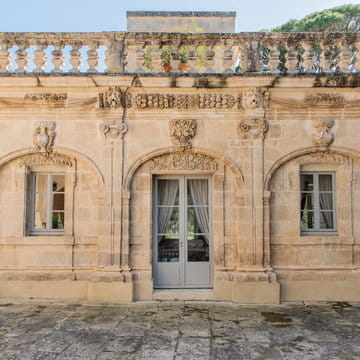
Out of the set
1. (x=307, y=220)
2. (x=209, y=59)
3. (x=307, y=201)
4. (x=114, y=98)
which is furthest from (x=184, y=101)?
(x=307, y=220)

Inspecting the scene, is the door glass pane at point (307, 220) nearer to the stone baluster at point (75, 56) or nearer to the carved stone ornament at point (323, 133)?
the carved stone ornament at point (323, 133)

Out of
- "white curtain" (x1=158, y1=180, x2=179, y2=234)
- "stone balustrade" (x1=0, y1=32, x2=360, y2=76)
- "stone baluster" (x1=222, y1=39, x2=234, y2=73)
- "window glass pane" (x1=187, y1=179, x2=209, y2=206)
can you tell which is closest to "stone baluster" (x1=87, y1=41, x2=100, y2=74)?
"stone balustrade" (x1=0, y1=32, x2=360, y2=76)

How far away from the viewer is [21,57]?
23.0 ft

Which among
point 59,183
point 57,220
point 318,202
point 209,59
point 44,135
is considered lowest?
point 57,220

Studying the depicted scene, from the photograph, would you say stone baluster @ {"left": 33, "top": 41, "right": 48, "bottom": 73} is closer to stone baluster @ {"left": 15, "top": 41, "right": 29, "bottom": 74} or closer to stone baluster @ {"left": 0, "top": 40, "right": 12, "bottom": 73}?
stone baluster @ {"left": 15, "top": 41, "right": 29, "bottom": 74}

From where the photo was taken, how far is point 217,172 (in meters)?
7.14

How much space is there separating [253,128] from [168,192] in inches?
77.1

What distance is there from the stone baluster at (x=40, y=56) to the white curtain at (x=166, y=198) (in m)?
2.95

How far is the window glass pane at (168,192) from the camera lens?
741 centimetres

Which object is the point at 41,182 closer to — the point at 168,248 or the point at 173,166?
the point at 173,166

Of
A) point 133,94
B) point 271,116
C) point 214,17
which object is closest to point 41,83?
point 133,94

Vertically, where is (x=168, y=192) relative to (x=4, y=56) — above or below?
below

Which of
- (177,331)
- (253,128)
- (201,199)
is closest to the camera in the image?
(177,331)

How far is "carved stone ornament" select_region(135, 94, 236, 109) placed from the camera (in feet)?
23.0
